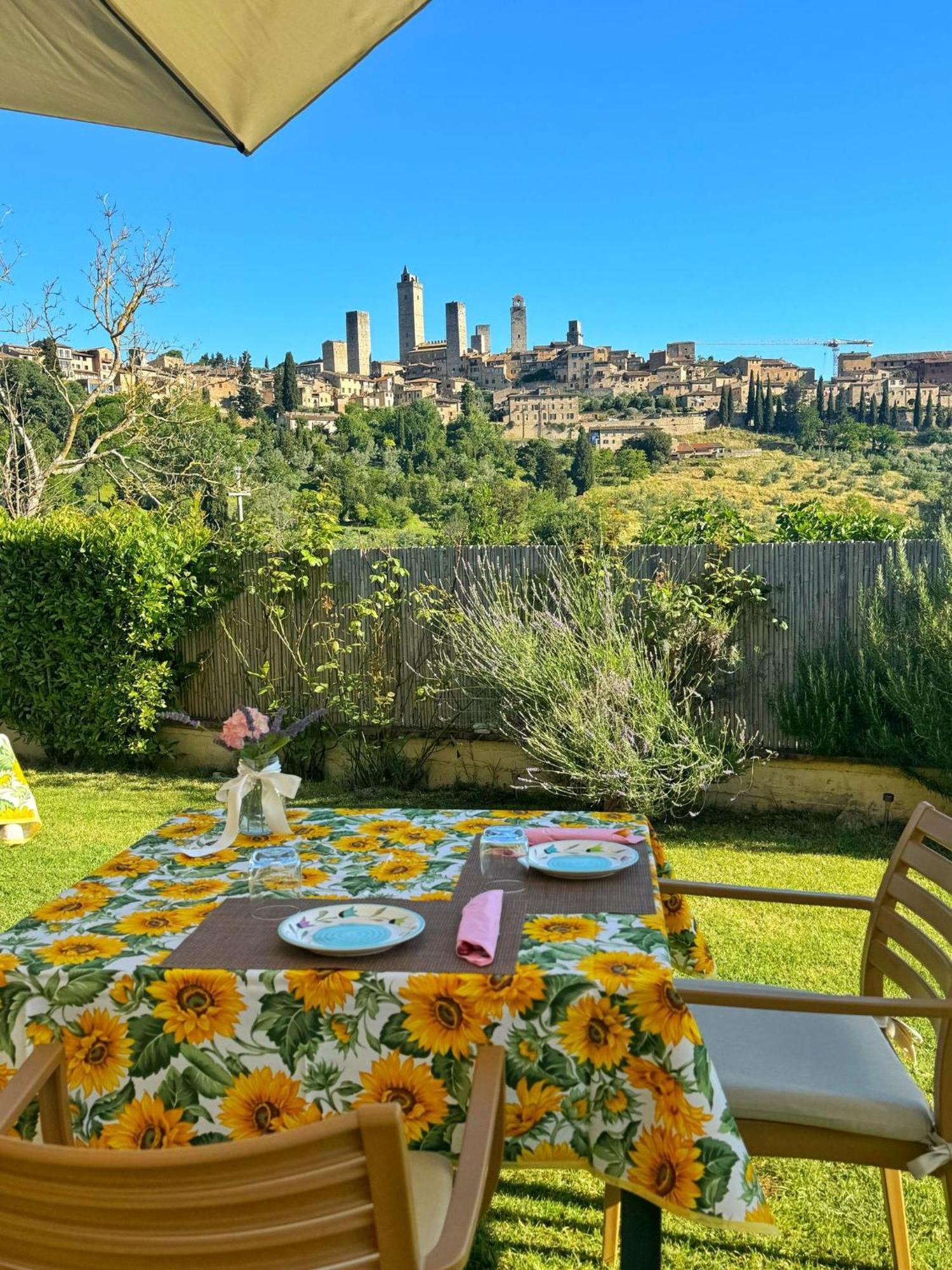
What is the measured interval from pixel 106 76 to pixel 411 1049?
1.95m

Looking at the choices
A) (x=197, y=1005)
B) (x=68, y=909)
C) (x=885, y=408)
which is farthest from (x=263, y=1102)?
(x=885, y=408)

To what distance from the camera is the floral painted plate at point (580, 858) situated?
2311 millimetres

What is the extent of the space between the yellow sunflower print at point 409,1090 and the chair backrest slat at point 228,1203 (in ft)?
2.07

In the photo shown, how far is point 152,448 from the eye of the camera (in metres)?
15.6

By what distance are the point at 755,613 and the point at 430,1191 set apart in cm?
529

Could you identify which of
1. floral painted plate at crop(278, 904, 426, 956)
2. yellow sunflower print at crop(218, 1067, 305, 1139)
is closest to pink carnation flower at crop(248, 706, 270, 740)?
floral painted plate at crop(278, 904, 426, 956)

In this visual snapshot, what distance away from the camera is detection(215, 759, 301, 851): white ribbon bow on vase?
8.76ft

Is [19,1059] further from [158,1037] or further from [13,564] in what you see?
[13,564]

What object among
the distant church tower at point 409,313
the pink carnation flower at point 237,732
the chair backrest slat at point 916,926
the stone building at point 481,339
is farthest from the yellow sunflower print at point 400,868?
the distant church tower at point 409,313

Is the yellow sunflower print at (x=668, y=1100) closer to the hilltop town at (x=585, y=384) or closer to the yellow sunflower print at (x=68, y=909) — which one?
the yellow sunflower print at (x=68, y=909)

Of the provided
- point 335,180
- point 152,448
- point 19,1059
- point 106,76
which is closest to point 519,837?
point 19,1059

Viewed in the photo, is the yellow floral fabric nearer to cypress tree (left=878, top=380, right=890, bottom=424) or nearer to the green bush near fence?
the green bush near fence

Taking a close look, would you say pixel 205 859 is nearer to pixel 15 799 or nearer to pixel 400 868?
pixel 400 868

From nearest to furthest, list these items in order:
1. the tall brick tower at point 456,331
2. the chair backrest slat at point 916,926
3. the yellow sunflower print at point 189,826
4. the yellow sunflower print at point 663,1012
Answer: the yellow sunflower print at point 663,1012 < the chair backrest slat at point 916,926 < the yellow sunflower print at point 189,826 < the tall brick tower at point 456,331
